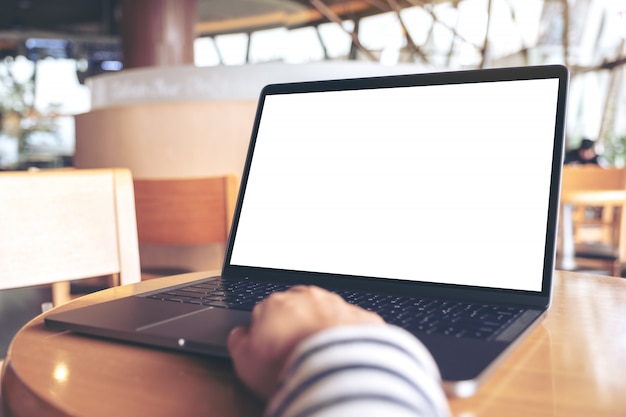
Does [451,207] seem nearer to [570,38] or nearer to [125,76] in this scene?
[125,76]

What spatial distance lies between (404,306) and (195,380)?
0.24 metres

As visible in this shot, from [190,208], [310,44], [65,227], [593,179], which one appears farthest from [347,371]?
[310,44]

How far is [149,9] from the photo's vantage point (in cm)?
584

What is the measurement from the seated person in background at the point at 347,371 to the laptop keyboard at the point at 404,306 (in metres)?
0.17

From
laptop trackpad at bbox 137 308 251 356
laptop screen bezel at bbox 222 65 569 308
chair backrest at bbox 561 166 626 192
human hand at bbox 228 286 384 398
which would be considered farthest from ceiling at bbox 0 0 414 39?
human hand at bbox 228 286 384 398

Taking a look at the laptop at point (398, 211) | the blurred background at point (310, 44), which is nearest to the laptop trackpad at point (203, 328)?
the laptop at point (398, 211)

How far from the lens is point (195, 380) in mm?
455

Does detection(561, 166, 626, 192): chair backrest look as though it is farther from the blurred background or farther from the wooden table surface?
the blurred background

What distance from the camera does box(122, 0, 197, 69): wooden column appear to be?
5.84 meters

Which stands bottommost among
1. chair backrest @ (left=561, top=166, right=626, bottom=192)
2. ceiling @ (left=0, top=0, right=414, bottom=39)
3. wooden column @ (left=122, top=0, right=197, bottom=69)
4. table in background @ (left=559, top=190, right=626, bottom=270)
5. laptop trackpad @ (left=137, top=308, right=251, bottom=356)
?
table in background @ (left=559, top=190, right=626, bottom=270)

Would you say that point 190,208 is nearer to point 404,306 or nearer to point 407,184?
point 407,184

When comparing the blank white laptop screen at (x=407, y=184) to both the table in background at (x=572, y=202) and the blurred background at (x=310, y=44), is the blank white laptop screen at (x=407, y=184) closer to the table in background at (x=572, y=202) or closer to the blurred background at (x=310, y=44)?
the table in background at (x=572, y=202)

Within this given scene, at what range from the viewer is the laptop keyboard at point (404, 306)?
0.53 meters

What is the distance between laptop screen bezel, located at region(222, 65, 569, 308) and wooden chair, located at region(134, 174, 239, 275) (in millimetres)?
994
